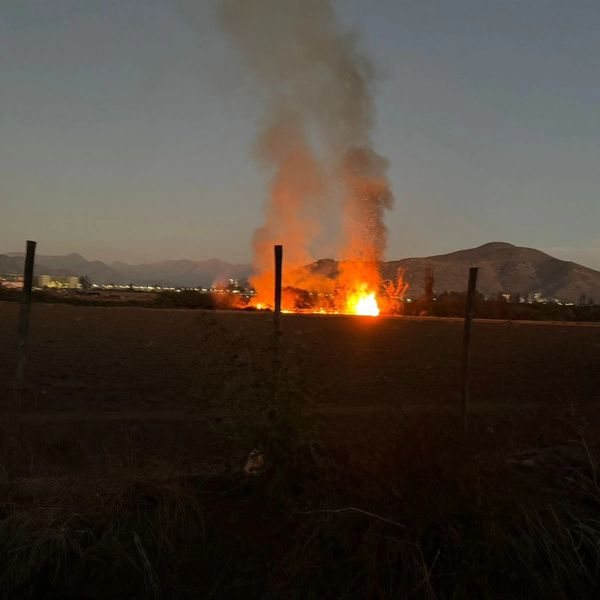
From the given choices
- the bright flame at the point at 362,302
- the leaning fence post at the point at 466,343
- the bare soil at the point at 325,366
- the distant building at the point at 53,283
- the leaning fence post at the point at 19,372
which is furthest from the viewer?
the distant building at the point at 53,283

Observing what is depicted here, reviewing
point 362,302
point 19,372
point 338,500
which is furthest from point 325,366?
point 362,302

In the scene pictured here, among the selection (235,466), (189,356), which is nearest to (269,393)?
(235,466)

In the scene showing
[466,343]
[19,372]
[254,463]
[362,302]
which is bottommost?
[254,463]

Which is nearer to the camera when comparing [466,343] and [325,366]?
[466,343]

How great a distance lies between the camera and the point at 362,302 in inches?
2336

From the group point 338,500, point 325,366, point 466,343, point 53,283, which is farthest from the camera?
point 53,283

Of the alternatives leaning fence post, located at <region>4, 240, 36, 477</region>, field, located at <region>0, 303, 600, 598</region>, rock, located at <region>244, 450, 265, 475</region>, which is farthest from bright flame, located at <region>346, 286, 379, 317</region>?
rock, located at <region>244, 450, 265, 475</region>

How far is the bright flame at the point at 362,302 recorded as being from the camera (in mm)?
58594

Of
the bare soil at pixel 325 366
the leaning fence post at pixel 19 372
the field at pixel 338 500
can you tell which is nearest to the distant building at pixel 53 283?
the bare soil at pixel 325 366

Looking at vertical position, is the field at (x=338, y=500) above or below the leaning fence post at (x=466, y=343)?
below

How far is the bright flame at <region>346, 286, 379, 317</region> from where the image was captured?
58594 millimetres

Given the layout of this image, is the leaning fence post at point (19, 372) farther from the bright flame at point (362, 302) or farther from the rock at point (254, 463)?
the bright flame at point (362, 302)

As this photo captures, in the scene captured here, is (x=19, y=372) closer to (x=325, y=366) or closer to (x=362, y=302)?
(x=325, y=366)

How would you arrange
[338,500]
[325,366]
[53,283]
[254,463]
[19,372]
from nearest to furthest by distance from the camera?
[338,500]
[254,463]
[19,372]
[325,366]
[53,283]
